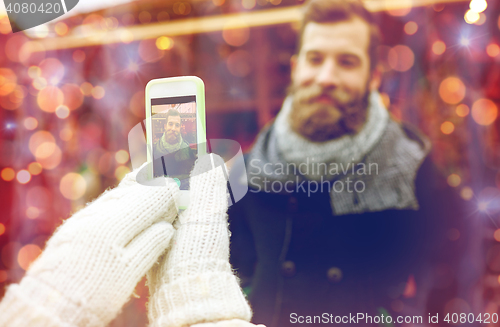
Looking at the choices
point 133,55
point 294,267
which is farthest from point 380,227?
point 133,55

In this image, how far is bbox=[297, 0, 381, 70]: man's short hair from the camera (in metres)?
0.43

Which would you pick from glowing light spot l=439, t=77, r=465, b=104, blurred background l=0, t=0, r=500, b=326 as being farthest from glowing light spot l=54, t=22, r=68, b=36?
glowing light spot l=439, t=77, r=465, b=104

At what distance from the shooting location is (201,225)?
239mm

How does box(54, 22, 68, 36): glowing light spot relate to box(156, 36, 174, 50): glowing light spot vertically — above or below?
above

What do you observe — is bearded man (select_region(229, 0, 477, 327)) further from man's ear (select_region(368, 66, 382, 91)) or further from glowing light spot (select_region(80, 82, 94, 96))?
glowing light spot (select_region(80, 82, 94, 96))

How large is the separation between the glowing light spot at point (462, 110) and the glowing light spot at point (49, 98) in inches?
34.4

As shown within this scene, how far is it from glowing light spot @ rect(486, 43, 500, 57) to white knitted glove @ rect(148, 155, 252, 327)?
0.63 metres

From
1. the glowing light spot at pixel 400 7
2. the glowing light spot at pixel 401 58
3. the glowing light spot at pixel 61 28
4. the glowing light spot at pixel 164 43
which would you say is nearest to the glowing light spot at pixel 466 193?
the glowing light spot at pixel 401 58

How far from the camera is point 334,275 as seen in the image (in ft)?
1.43

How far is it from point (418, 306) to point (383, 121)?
39cm

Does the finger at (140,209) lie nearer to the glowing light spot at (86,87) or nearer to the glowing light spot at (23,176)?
the glowing light spot at (86,87)

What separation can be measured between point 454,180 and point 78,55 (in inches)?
33.2

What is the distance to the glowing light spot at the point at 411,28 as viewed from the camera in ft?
1.72

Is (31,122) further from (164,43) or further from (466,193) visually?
(466,193)
